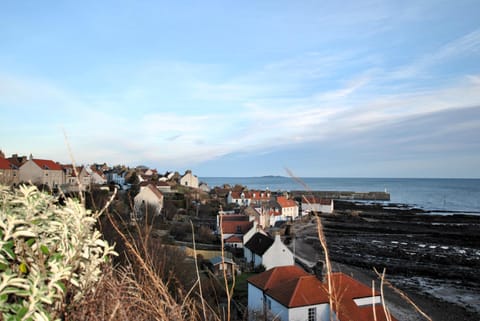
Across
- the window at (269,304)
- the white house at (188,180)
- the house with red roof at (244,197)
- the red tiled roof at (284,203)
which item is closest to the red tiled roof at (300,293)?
the window at (269,304)

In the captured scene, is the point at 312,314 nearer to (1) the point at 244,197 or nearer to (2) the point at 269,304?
(2) the point at 269,304

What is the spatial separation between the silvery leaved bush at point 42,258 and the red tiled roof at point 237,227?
34.3 metres

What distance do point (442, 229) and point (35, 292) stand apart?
58.3 meters

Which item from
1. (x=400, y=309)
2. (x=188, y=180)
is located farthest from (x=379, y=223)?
(x=188, y=180)

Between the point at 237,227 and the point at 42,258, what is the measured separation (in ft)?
116

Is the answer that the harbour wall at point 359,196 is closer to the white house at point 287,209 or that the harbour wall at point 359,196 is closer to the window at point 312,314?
the white house at point 287,209

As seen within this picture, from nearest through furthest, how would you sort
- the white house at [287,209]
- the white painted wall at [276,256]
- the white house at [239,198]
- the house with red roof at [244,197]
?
the white painted wall at [276,256] → the white house at [287,209] → the house with red roof at [244,197] → the white house at [239,198]

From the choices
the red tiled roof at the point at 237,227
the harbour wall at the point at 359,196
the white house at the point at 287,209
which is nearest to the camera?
the red tiled roof at the point at 237,227

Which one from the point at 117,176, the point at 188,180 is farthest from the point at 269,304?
the point at 188,180

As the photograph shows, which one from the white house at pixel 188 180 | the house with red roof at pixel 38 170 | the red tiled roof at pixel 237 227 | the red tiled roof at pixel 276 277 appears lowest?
the red tiled roof at pixel 237 227

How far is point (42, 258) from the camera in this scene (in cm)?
154

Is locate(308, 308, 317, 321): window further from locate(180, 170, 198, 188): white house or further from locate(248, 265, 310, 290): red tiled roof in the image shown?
locate(180, 170, 198, 188): white house

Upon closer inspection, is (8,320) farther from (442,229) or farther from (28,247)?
(442,229)

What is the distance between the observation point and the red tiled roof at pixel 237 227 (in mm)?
35812
